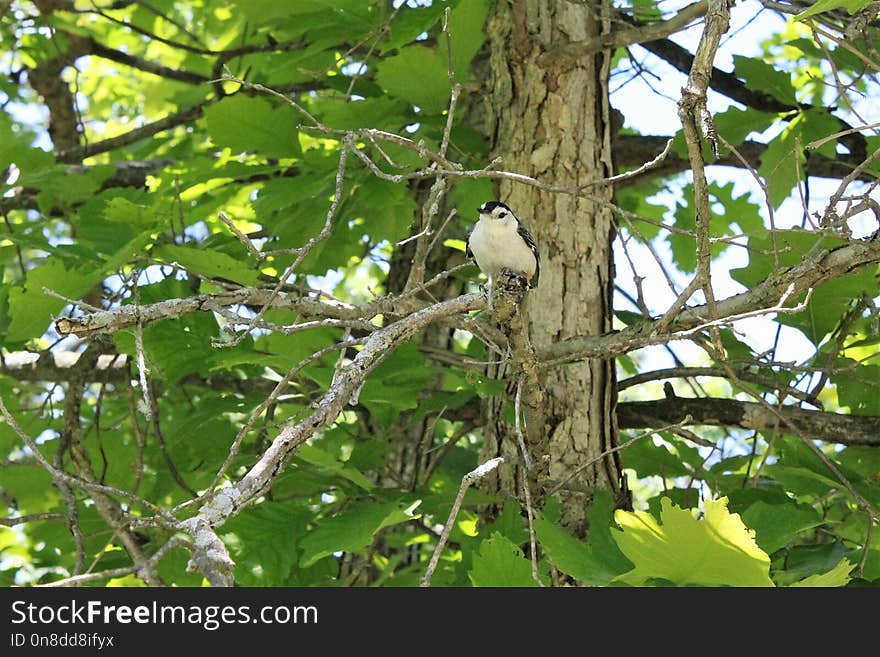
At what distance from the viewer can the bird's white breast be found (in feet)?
12.5

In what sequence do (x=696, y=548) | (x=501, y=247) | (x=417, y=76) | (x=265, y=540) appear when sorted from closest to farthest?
1. (x=696, y=548)
2. (x=265, y=540)
3. (x=501, y=247)
4. (x=417, y=76)

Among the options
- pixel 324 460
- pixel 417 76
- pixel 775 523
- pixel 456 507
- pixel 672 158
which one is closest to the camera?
pixel 456 507

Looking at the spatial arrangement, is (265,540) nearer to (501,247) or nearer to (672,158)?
(501,247)

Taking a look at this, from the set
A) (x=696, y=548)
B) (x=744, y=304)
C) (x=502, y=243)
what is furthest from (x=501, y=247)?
(x=696, y=548)

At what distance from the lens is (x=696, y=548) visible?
2219 mm

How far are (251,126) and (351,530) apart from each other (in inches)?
64.1

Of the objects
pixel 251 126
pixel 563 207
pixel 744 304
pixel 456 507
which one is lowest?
pixel 456 507

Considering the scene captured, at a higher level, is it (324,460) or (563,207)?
(563,207)

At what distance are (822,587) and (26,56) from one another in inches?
226

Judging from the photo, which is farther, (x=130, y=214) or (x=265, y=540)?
(x=130, y=214)

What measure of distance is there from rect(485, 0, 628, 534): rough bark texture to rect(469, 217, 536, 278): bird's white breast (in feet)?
0.58

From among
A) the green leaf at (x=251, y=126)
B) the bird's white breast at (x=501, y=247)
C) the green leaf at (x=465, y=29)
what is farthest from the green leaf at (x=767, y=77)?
the green leaf at (x=251, y=126)

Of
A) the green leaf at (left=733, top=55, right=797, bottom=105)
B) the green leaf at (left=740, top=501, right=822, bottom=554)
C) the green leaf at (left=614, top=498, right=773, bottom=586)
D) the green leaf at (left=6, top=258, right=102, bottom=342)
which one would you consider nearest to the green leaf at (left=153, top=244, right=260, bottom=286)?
the green leaf at (left=6, top=258, right=102, bottom=342)
